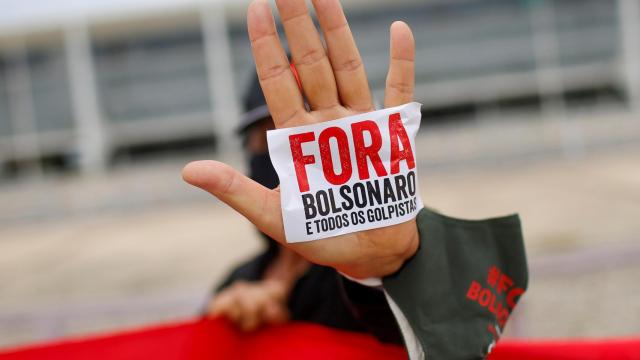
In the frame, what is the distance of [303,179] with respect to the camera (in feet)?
3.26

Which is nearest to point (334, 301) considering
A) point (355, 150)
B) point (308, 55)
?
point (355, 150)

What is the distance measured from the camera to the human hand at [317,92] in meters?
0.95

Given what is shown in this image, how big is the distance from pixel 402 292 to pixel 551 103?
97.7ft

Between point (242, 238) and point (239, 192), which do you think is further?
point (242, 238)

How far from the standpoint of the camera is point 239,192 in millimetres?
949

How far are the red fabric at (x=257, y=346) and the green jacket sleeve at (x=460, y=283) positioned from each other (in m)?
0.22

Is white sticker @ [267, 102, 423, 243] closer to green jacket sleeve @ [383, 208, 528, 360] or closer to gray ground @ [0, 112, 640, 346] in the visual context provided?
green jacket sleeve @ [383, 208, 528, 360]

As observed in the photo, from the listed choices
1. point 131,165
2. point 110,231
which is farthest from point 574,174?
point 131,165

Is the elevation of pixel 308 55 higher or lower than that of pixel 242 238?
higher

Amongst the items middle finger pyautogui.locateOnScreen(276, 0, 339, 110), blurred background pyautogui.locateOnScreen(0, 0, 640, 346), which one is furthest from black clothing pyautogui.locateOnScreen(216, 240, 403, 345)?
blurred background pyautogui.locateOnScreen(0, 0, 640, 346)

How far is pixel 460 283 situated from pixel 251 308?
586mm

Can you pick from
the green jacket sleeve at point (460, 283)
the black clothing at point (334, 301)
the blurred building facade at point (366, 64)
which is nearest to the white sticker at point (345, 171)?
the green jacket sleeve at point (460, 283)

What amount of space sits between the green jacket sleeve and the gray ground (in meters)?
1.11

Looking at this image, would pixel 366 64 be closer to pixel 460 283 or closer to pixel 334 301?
pixel 334 301
